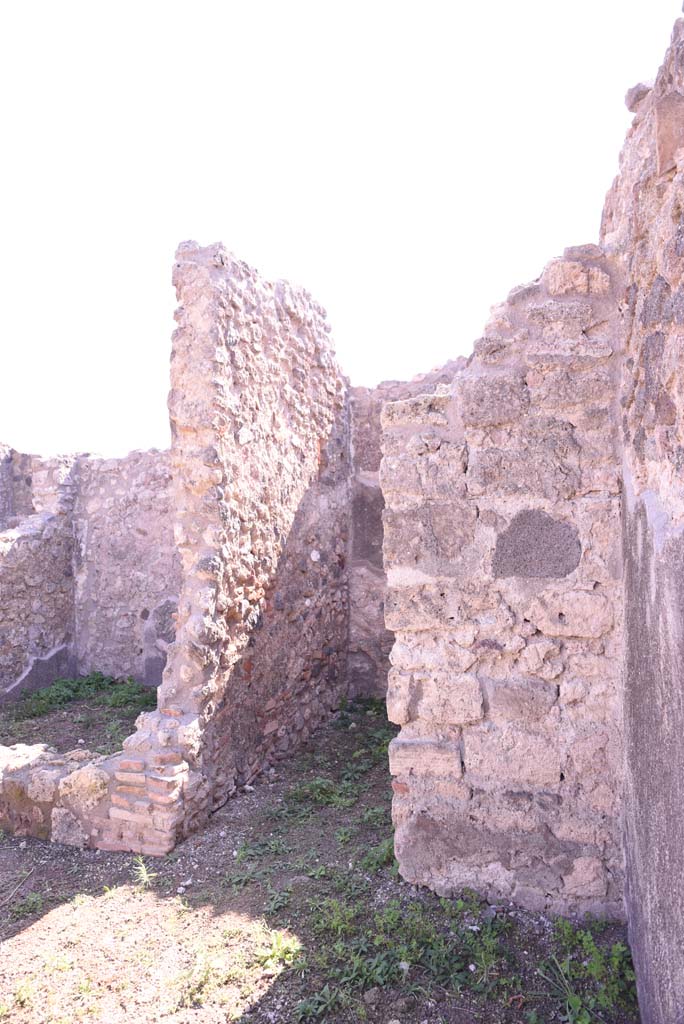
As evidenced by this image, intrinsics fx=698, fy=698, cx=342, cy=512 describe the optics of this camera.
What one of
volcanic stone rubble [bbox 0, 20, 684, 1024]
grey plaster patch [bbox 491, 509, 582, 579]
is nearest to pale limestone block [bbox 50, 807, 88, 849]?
volcanic stone rubble [bbox 0, 20, 684, 1024]

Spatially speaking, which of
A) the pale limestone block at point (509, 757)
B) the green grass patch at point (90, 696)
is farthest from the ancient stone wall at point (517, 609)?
the green grass patch at point (90, 696)

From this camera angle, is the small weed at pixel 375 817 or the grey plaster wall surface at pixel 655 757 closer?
the grey plaster wall surface at pixel 655 757

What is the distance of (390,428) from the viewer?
9.98 feet

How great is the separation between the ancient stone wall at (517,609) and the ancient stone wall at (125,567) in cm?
494

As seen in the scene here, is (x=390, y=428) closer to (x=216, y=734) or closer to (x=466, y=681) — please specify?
(x=466, y=681)

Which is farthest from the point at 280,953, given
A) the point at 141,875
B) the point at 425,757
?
the point at 141,875

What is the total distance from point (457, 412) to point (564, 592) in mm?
857

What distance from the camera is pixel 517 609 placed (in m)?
2.83

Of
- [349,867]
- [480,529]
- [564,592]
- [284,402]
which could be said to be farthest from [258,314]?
[349,867]

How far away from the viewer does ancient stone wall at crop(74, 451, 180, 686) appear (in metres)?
7.50

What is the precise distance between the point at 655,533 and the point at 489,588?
3.29ft

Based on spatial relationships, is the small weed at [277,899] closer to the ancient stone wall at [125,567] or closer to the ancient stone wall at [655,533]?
the ancient stone wall at [655,533]

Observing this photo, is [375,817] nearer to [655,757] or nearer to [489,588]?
[489,588]

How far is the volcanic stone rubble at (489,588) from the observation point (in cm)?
196
